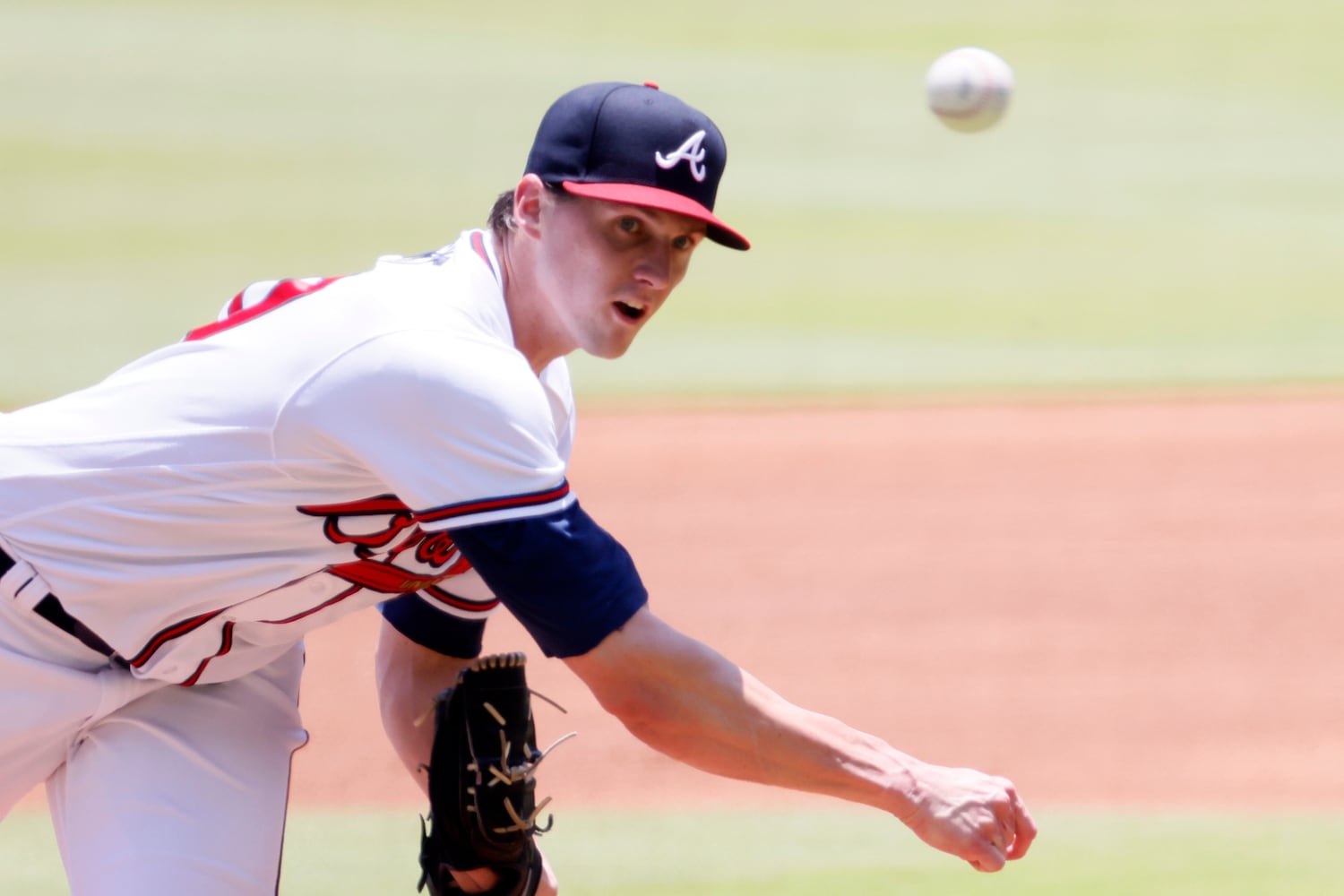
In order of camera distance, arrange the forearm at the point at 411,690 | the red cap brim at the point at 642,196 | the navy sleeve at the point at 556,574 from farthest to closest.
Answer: the forearm at the point at 411,690, the red cap brim at the point at 642,196, the navy sleeve at the point at 556,574

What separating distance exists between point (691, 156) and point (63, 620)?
49.4 inches

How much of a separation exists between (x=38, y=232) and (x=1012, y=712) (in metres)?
8.65

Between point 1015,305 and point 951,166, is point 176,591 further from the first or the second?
point 951,166

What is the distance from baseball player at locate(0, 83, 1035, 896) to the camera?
221 cm

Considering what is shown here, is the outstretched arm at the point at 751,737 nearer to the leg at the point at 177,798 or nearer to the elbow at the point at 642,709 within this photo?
the elbow at the point at 642,709

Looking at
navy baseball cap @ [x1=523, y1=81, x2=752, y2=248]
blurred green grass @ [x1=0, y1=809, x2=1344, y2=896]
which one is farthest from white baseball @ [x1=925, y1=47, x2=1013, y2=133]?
navy baseball cap @ [x1=523, y1=81, x2=752, y2=248]

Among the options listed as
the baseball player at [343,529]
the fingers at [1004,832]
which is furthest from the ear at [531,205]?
the fingers at [1004,832]

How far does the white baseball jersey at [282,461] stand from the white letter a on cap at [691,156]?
1.08 feet

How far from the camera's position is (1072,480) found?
6965 millimetres

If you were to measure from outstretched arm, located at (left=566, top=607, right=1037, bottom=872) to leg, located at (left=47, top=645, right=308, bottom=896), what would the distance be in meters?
0.78

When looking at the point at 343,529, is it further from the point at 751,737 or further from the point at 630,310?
the point at 751,737

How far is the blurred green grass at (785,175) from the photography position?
9633 mm

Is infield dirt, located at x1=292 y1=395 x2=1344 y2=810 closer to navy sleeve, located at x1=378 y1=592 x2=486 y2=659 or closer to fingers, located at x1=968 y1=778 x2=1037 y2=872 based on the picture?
navy sleeve, located at x1=378 y1=592 x2=486 y2=659

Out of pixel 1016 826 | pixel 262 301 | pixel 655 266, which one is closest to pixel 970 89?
pixel 655 266
